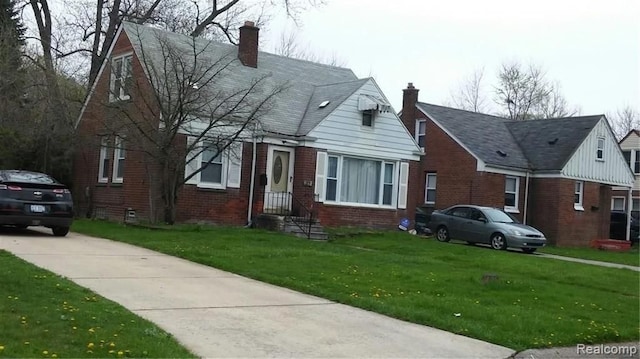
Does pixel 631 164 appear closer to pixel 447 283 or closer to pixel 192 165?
pixel 192 165

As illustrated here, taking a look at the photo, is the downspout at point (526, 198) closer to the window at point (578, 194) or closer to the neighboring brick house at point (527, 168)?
the neighboring brick house at point (527, 168)

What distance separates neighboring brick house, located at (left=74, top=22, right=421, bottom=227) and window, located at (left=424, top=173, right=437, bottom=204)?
546 cm

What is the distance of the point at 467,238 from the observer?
2369 centimetres

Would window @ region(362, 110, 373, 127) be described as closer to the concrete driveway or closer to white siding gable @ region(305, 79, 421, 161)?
white siding gable @ region(305, 79, 421, 161)

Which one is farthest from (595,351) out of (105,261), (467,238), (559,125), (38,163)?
(559,125)

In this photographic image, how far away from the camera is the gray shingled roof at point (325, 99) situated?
23.6 meters

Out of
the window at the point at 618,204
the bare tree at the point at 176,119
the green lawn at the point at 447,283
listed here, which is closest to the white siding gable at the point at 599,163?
the window at the point at 618,204

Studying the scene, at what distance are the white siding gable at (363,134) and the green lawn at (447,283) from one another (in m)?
5.38

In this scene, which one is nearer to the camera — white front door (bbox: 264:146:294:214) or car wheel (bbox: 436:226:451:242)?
white front door (bbox: 264:146:294:214)

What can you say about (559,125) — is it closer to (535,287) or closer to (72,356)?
(535,287)

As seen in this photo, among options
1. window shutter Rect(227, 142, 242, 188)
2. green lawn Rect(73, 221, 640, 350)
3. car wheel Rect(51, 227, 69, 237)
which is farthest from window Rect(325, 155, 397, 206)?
car wheel Rect(51, 227, 69, 237)

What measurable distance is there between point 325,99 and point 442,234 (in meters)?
6.44

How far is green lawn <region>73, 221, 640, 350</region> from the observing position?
28.5 ft

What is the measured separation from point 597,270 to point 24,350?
14144mm
